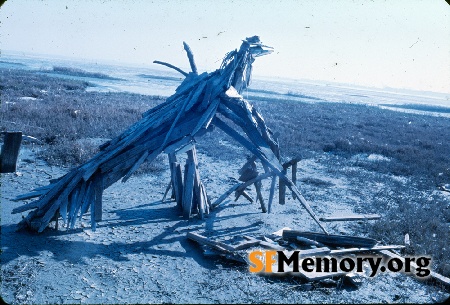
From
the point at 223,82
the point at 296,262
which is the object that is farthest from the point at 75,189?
the point at 296,262

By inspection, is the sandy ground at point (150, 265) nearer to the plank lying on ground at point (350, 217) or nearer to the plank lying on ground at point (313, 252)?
the plank lying on ground at point (350, 217)

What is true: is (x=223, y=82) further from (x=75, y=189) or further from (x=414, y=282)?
(x=414, y=282)

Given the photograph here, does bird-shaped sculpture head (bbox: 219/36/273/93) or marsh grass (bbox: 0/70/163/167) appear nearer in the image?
bird-shaped sculpture head (bbox: 219/36/273/93)

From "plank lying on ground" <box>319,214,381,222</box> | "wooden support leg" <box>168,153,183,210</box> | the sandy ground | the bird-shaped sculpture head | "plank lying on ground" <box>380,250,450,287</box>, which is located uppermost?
the bird-shaped sculpture head

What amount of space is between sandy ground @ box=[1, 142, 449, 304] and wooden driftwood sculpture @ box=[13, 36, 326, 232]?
2.15ft

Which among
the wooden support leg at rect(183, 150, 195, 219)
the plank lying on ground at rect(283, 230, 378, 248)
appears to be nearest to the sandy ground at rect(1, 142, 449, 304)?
the wooden support leg at rect(183, 150, 195, 219)

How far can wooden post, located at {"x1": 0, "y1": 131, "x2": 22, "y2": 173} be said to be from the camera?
7997 millimetres

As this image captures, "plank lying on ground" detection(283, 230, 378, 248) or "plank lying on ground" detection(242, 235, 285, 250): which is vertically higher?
"plank lying on ground" detection(283, 230, 378, 248)

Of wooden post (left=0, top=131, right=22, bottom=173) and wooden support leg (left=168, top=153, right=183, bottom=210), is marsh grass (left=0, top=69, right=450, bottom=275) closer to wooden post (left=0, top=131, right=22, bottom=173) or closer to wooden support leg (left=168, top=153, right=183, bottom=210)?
wooden support leg (left=168, top=153, right=183, bottom=210)

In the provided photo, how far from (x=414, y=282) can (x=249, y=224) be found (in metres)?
3.99

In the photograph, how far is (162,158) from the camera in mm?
15906

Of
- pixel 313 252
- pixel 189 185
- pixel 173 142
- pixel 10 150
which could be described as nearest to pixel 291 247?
pixel 313 252

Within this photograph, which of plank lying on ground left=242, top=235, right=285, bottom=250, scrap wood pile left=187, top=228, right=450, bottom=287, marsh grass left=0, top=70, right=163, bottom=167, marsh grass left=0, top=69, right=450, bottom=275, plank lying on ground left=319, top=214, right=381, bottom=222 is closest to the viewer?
scrap wood pile left=187, top=228, right=450, bottom=287

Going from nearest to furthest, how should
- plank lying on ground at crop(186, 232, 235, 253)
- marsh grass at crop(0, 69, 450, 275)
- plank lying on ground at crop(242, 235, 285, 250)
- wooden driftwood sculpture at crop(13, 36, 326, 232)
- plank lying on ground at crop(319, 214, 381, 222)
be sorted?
plank lying on ground at crop(186, 232, 235, 253), wooden driftwood sculpture at crop(13, 36, 326, 232), plank lying on ground at crop(242, 235, 285, 250), plank lying on ground at crop(319, 214, 381, 222), marsh grass at crop(0, 69, 450, 275)
